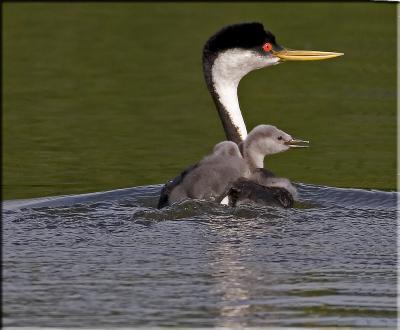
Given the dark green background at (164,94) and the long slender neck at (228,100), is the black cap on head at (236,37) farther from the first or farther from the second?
the dark green background at (164,94)

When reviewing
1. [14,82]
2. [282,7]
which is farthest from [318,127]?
[282,7]

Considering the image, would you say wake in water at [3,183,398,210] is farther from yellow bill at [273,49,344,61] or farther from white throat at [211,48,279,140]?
yellow bill at [273,49,344,61]

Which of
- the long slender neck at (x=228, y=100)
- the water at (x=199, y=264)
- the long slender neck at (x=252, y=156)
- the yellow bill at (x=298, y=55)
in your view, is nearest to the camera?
the water at (x=199, y=264)

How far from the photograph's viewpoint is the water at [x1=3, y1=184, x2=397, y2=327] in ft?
20.3

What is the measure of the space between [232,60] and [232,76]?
147 millimetres

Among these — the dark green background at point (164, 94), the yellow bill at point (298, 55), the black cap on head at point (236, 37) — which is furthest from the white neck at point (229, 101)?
the dark green background at point (164, 94)

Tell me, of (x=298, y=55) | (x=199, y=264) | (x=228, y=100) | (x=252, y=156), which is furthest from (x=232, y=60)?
(x=199, y=264)

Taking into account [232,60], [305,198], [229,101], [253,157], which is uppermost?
[232,60]

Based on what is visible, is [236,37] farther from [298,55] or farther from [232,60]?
[298,55]

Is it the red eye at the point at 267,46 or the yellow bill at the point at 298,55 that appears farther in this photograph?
the yellow bill at the point at 298,55

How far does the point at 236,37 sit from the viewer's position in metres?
9.41

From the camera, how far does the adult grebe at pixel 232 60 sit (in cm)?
A: 938

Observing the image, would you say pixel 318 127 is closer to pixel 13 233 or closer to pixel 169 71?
pixel 169 71

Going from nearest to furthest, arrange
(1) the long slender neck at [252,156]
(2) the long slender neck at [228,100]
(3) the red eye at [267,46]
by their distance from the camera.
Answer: (1) the long slender neck at [252,156] < (2) the long slender neck at [228,100] < (3) the red eye at [267,46]
